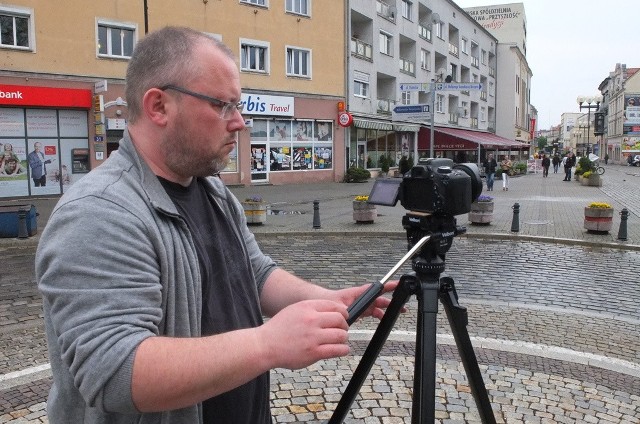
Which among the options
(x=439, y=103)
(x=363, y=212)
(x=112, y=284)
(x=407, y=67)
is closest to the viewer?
(x=112, y=284)

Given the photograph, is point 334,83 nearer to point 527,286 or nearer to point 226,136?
point 527,286

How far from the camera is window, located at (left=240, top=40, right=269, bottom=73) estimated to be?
24.7 m

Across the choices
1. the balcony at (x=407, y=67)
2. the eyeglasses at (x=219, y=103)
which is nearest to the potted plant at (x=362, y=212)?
the eyeglasses at (x=219, y=103)

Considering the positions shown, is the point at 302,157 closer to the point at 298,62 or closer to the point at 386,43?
the point at 298,62

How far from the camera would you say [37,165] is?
1883 centimetres

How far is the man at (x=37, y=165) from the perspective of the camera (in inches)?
737

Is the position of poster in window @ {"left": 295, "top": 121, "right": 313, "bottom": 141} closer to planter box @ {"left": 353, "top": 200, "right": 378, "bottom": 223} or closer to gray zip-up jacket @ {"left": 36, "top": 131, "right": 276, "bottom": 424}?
planter box @ {"left": 353, "top": 200, "right": 378, "bottom": 223}

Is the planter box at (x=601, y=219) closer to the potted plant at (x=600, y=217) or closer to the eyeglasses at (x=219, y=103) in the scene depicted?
the potted plant at (x=600, y=217)

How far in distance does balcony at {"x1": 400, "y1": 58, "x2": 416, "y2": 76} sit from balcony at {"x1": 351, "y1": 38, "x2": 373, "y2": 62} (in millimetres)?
4996

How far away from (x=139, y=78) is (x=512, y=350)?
4255 millimetres

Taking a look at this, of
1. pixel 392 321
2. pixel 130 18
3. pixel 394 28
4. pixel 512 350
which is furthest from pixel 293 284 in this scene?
pixel 394 28

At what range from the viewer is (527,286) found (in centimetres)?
748

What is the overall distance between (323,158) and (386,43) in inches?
410

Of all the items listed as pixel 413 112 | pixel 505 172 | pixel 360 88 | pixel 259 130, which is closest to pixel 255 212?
pixel 413 112
